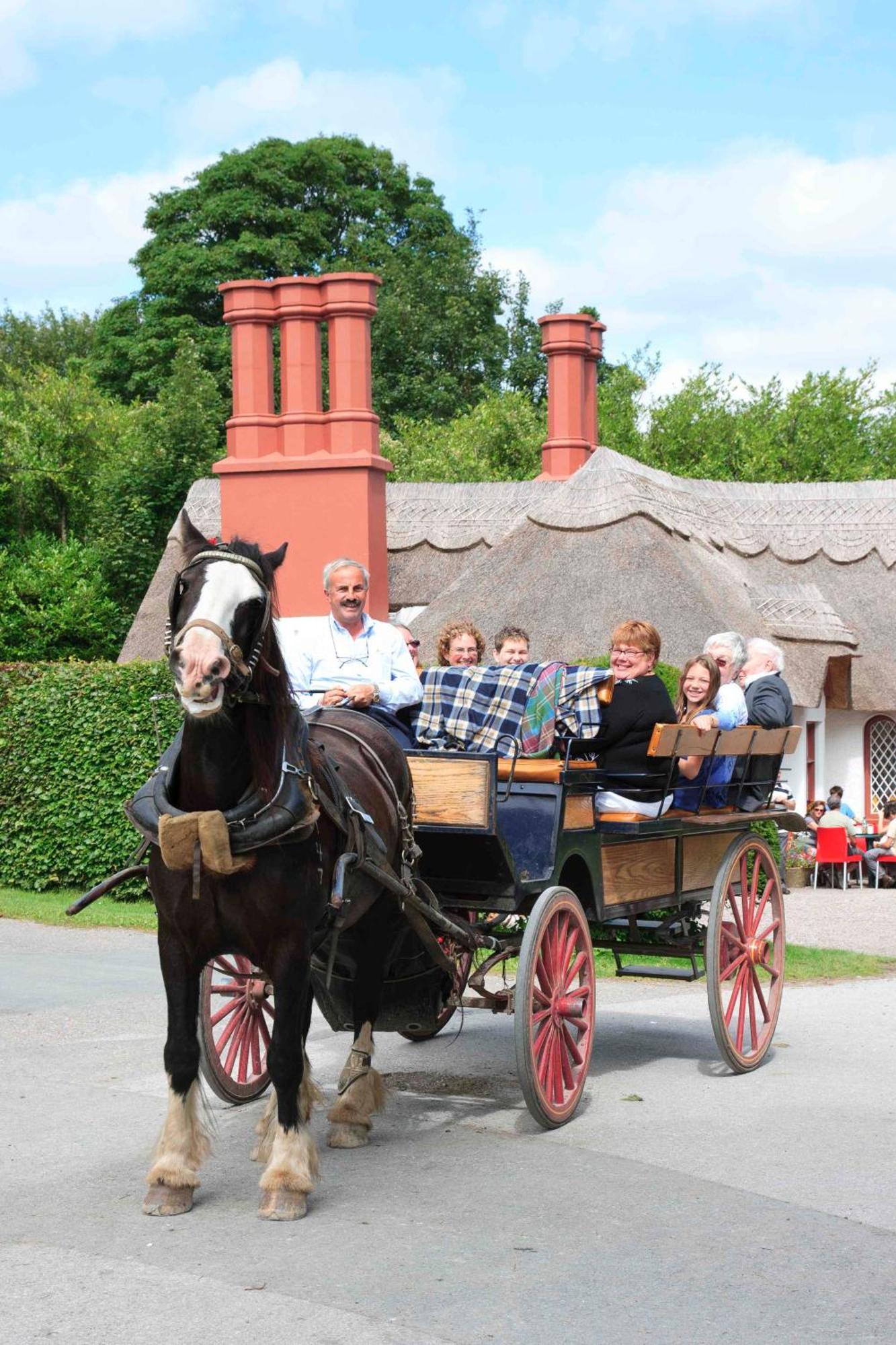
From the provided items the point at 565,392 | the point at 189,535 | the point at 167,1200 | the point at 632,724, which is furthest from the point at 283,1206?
the point at 565,392

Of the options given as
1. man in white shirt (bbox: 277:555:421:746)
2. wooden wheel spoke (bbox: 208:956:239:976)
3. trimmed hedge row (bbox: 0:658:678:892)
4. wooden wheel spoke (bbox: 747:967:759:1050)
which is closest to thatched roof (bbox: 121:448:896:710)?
trimmed hedge row (bbox: 0:658:678:892)

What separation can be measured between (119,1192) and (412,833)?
1.76 m

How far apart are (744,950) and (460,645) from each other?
6.75 feet

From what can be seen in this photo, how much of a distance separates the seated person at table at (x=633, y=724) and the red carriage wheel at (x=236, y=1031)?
5.79 feet

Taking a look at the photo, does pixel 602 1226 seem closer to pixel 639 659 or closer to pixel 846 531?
pixel 639 659

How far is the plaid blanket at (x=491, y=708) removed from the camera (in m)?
6.99

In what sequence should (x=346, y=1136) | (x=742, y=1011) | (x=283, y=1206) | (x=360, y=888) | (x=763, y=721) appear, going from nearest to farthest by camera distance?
(x=283, y=1206) → (x=360, y=888) → (x=346, y=1136) → (x=742, y=1011) → (x=763, y=721)

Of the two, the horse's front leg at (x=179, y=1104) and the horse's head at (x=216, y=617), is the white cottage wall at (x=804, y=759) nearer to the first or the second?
the horse's front leg at (x=179, y=1104)

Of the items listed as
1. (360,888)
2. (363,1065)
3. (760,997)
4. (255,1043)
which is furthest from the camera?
(760,997)

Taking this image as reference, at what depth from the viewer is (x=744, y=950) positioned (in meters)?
7.91

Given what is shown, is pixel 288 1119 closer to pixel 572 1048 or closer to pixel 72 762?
pixel 572 1048

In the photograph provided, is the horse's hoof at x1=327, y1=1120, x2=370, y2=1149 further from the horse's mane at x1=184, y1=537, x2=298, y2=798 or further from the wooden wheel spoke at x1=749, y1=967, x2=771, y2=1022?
the wooden wheel spoke at x1=749, y1=967, x2=771, y2=1022

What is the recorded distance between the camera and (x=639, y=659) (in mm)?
7488

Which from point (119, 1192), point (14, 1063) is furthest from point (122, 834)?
point (119, 1192)
